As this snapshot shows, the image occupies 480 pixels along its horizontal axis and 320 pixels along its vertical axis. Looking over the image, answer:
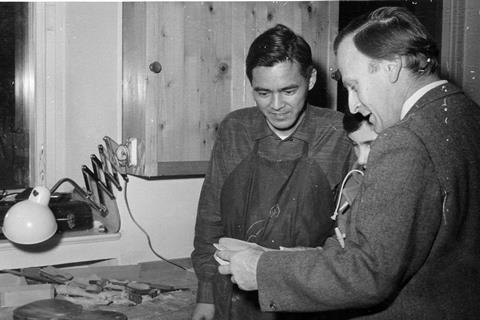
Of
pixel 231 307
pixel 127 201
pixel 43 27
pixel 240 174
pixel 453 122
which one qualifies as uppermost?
pixel 43 27

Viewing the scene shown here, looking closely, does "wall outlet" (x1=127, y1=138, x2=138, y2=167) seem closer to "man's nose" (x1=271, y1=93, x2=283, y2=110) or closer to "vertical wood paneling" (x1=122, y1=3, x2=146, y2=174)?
"vertical wood paneling" (x1=122, y1=3, x2=146, y2=174)

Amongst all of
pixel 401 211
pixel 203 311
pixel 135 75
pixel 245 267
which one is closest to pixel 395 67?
pixel 401 211

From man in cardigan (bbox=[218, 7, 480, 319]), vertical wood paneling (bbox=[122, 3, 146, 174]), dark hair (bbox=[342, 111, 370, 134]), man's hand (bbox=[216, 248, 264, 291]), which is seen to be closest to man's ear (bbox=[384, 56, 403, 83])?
man in cardigan (bbox=[218, 7, 480, 319])

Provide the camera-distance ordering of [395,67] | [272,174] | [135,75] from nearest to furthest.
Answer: [395,67] → [272,174] → [135,75]

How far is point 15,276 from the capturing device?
209 centimetres

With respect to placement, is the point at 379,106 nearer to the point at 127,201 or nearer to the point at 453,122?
the point at 453,122

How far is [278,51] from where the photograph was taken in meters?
1.74

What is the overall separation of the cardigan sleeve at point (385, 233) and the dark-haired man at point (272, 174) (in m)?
0.71

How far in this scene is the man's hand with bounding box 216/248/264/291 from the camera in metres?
1.13

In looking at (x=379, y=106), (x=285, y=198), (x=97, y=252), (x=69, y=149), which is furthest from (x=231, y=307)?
(x=69, y=149)

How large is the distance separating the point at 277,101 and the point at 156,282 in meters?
0.87

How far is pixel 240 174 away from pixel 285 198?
0.60 feet

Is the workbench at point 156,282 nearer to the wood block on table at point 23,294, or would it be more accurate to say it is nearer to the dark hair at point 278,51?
the wood block on table at point 23,294

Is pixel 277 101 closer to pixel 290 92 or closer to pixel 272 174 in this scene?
pixel 290 92
